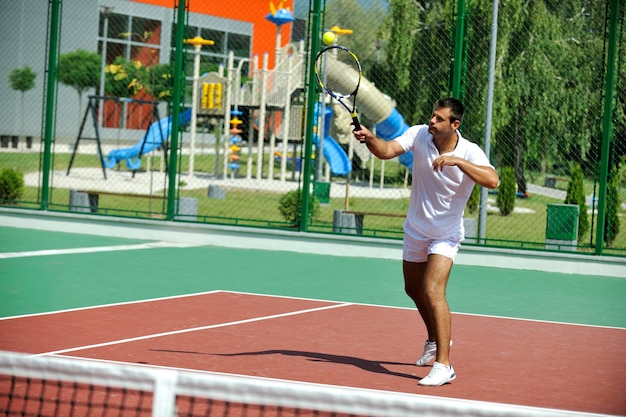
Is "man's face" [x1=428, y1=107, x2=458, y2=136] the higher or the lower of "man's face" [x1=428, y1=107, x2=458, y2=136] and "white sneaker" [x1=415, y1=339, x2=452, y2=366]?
the higher

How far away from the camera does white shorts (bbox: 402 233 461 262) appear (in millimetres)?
6445

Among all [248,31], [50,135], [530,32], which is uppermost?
[248,31]

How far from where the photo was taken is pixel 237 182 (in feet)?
78.1

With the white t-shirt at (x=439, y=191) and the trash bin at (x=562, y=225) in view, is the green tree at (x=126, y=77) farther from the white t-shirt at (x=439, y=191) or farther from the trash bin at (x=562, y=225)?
the white t-shirt at (x=439, y=191)

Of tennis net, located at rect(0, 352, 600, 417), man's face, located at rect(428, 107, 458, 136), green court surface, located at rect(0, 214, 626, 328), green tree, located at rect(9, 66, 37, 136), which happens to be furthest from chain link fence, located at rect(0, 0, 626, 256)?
tennis net, located at rect(0, 352, 600, 417)

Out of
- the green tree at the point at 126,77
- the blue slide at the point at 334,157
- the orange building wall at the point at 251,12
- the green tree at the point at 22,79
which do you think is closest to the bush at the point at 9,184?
the blue slide at the point at 334,157

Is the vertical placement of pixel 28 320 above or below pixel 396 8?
below

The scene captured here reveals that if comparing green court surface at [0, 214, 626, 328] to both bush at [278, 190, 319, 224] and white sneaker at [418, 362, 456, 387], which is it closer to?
bush at [278, 190, 319, 224]

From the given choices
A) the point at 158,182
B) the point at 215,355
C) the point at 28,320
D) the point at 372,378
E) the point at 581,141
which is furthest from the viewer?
the point at 158,182

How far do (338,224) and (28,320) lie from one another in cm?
640

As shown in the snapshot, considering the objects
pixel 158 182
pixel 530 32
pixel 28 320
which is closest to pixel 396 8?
pixel 530 32

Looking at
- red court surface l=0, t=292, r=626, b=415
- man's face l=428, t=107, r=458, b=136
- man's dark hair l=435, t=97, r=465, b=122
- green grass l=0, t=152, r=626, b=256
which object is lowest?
red court surface l=0, t=292, r=626, b=415

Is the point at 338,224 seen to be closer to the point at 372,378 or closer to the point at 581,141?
the point at 581,141

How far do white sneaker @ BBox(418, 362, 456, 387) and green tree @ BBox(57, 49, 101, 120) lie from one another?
105ft
